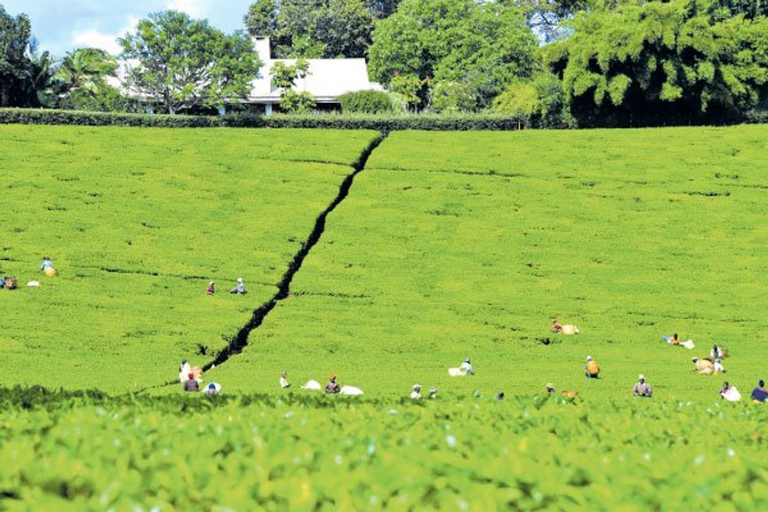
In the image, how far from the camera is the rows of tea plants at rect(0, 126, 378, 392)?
39.0 meters

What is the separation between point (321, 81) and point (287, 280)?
7472cm

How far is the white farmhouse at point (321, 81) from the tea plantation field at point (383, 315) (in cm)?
3655

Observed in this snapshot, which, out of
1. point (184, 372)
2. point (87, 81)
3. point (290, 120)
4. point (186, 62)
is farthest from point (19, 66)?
point (184, 372)

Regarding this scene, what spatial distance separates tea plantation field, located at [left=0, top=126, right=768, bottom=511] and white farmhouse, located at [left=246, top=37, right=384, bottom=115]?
36554 millimetres

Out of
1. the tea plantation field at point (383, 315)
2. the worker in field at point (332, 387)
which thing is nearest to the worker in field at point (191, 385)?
the tea plantation field at point (383, 315)

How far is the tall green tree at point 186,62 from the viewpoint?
92.0 metres

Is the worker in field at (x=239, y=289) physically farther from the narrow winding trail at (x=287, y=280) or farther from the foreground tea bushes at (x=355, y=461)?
the foreground tea bushes at (x=355, y=461)

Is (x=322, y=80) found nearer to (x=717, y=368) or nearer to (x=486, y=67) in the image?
(x=486, y=67)

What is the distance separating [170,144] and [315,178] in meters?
14.3

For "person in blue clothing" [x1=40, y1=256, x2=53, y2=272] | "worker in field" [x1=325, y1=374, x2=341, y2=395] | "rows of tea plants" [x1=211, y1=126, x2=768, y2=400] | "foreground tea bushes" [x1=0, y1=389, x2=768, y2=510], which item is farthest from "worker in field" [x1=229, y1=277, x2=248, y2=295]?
"foreground tea bushes" [x1=0, y1=389, x2=768, y2=510]

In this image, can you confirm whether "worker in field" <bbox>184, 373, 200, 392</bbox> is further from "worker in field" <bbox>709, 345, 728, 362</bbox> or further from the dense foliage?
the dense foliage

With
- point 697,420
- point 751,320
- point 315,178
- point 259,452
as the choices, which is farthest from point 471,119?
point 259,452

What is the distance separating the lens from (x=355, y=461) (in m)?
11.4

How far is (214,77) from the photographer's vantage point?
93.8 meters
